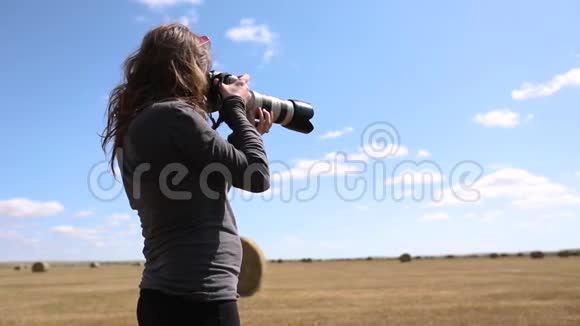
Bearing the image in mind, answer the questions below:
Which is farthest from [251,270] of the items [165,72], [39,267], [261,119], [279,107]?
[39,267]

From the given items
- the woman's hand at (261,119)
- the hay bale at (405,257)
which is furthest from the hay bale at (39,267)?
the woman's hand at (261,119)

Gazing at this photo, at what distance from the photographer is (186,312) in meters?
2.20

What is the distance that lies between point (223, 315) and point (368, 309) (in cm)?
1160

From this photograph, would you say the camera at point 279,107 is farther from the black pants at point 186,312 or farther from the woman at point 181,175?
the black pants at point 186,312

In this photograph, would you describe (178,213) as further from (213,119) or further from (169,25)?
(169,25)

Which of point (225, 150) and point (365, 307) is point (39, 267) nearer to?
point (365, 307)

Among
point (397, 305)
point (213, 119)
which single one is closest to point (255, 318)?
point (397, 305)

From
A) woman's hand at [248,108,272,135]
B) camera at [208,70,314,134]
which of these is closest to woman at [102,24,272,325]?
camera at [208,70,314,134]

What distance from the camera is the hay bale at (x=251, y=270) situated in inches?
800

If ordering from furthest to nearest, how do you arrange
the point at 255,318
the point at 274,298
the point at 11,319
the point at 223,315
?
the point at 274,298 → the point at 11,319 → the point at 255,318 → the point at 223,315

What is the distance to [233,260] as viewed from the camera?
236cm

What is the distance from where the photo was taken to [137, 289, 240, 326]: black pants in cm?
219

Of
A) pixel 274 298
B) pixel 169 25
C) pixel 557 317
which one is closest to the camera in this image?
pixel 169 25

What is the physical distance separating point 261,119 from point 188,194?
651 mm
